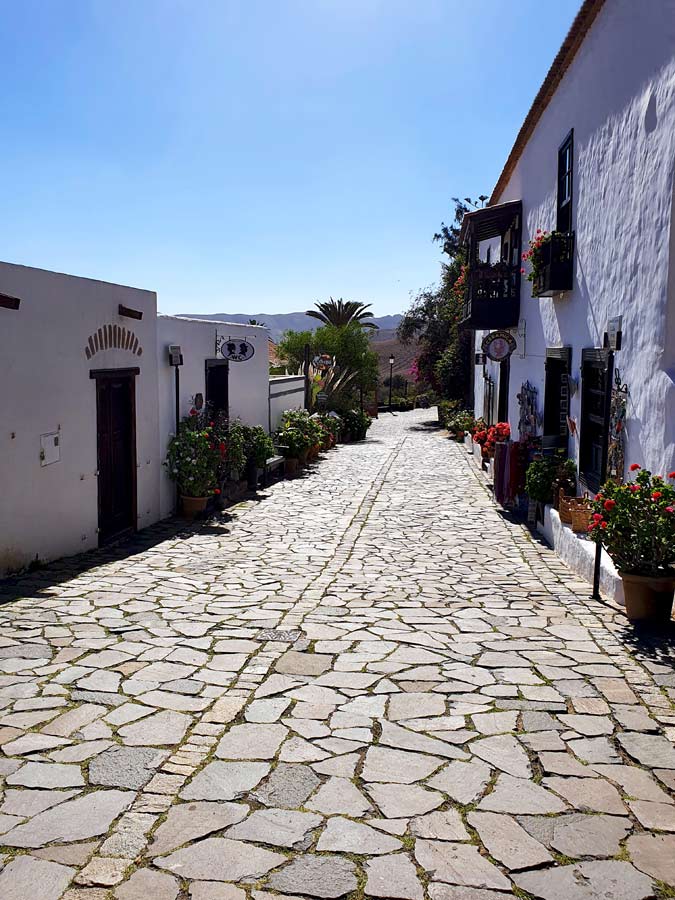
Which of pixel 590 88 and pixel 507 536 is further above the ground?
pixel 590 88

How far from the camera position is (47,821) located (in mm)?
3385

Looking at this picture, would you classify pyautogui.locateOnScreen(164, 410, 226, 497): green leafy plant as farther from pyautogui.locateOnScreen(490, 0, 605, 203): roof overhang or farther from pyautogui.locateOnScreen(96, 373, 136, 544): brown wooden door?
pyautogui.locateOnScreen(490, 0, 605, 203): roof overhang

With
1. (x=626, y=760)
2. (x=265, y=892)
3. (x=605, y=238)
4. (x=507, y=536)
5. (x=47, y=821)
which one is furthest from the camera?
(x=507, y=536)

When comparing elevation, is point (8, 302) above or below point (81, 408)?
above

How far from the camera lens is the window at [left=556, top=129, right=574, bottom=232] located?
33.5ft

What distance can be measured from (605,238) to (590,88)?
80.1 inches

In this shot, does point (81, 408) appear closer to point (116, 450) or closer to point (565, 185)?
point (116, 450)

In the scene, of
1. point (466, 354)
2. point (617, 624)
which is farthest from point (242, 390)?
point (466, 354)

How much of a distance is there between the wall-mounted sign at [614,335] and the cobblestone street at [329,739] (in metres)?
2.33

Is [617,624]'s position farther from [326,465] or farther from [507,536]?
[326,465]

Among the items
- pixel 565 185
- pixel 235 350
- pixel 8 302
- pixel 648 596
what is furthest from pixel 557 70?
pixel 8 302

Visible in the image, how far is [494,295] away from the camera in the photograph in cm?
1412

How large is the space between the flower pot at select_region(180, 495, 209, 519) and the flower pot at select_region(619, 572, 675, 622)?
6.97 m

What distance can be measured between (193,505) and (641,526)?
24.2ft
